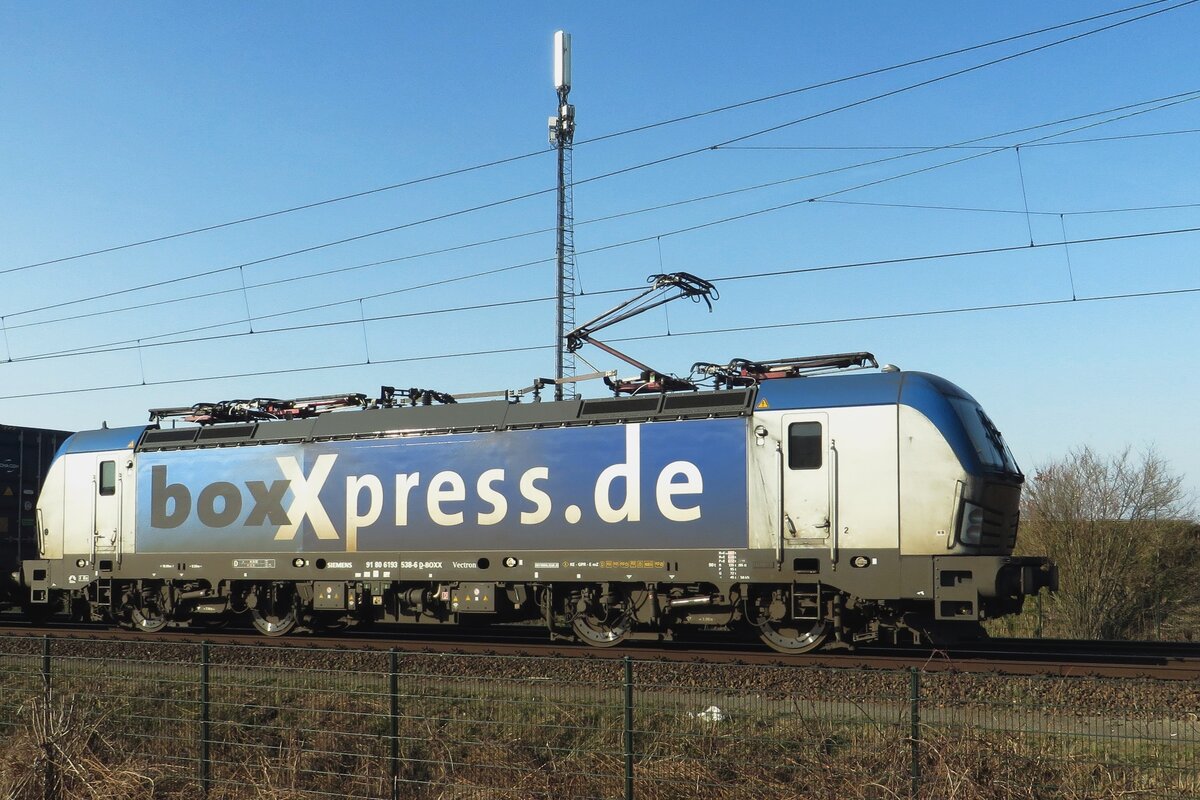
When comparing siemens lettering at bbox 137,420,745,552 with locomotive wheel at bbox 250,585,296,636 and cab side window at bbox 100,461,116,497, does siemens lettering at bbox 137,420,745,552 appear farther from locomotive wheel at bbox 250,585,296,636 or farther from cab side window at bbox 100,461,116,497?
locomotive wheel at bbox 250,585,296,636

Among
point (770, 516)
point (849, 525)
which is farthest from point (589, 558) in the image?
point (849, 525)

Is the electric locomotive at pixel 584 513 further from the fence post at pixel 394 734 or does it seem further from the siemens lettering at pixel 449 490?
the fence post at pixel 394 734

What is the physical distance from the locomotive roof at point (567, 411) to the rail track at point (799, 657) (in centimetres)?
337

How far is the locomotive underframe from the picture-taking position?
14.2 m

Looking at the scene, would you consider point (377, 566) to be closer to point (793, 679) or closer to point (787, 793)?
point (793, 679)

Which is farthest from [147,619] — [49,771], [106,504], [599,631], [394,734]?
[394,734]

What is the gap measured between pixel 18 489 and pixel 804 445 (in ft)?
60.4

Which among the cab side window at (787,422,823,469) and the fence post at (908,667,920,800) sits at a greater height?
the cab side window at (787,422,823,469)

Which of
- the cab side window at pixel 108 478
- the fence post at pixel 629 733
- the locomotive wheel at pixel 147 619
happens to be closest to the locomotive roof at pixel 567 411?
the cab side window at pixel 108 478

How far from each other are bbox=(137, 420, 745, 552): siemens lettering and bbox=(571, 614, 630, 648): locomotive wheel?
4.30 ft

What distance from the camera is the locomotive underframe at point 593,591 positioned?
14227mm

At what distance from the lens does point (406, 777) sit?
9359 millimetres

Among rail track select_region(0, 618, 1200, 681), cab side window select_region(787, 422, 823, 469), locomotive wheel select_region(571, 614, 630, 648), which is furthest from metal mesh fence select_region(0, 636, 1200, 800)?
locomotive wheel select_region(571, 614, 630, 648)

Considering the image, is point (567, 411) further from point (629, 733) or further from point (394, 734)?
point (629, 733)
